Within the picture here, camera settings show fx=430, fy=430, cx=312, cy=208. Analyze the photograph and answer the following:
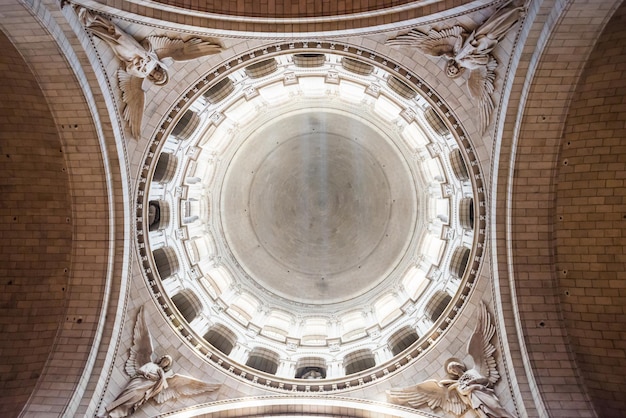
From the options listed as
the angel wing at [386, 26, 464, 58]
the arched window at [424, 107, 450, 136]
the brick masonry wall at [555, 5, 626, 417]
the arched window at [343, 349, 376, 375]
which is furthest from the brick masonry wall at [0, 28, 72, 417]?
the brick masonry wall at [555, 5, 626, 417]

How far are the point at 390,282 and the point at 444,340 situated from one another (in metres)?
8.10

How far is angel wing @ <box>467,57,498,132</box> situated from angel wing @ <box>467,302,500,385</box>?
23.9 ft

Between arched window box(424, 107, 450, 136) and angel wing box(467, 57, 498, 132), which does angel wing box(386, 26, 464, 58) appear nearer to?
angel wing box(467, 57, 498, 132)

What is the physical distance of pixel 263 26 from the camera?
1516 cm

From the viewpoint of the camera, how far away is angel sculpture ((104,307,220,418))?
16.2 metres

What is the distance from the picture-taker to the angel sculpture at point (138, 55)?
46.9ft

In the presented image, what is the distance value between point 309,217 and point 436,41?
1598 centimetres

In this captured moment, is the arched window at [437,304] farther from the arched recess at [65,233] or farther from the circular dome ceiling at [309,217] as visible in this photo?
the arched recess at [65,233]

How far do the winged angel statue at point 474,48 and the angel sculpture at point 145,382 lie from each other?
15.0 m

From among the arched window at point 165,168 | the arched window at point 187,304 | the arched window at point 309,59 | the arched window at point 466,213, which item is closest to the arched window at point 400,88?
the arched window at point 309,59

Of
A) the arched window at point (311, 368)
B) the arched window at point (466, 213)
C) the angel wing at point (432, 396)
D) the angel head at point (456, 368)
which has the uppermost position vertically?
the arched window at point (466, 213)

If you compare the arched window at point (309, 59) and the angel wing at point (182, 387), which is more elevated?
the arched window at point (309, 59)

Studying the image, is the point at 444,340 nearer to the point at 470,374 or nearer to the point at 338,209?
the point at 470,374

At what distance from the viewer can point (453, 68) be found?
15234 mm
